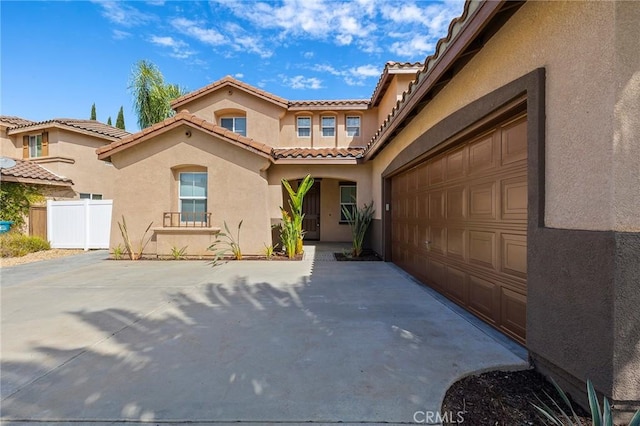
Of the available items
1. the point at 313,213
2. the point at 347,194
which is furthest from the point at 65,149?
the point at 347,194

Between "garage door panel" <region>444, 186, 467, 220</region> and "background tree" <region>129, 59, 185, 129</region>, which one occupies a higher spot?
"background tree" <region>129, 59, 185, 129</region>

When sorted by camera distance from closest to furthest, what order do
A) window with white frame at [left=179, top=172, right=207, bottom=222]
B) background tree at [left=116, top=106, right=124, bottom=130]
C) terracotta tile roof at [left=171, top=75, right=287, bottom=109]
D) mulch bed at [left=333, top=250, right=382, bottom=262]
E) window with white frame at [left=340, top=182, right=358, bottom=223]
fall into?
mulch bed at [left=333, top=250, right=382, bottom=262]
window with white frame at [left=179, top=172, right=207, bottom=222]
terracotta tile roof at [left=171, top=75, right=287, bottom=109]
window with white frame at [left=340, top=182, right=358, bottom=223]
background tree at [left=116, top=106, right=124, bottom=130]

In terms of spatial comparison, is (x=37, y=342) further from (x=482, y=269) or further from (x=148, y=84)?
(x=148, y=84)

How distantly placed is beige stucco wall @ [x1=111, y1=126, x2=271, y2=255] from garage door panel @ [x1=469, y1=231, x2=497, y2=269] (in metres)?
7.33

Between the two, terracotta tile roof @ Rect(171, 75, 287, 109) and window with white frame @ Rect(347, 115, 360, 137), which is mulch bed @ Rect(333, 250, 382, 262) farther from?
terracotta tile roof @ Rect(171, 75, 287, 109)

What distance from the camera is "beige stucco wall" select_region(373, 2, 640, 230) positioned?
226 centimetres

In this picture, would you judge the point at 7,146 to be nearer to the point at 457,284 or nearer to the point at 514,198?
the point at 457,284

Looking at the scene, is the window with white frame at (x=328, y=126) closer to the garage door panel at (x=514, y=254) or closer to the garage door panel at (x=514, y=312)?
the garage door panel at (x=514, y=254)

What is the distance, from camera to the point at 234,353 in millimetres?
3512

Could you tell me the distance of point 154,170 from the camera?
10422mm

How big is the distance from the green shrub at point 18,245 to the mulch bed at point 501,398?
15.3 metres

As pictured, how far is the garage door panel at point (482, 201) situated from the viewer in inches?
165

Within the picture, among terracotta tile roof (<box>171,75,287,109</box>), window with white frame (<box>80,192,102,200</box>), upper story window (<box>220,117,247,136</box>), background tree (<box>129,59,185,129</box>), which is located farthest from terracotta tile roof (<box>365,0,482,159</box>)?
background tree (<box>129,59,185,129</box>)

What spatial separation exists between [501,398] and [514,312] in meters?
1.50
